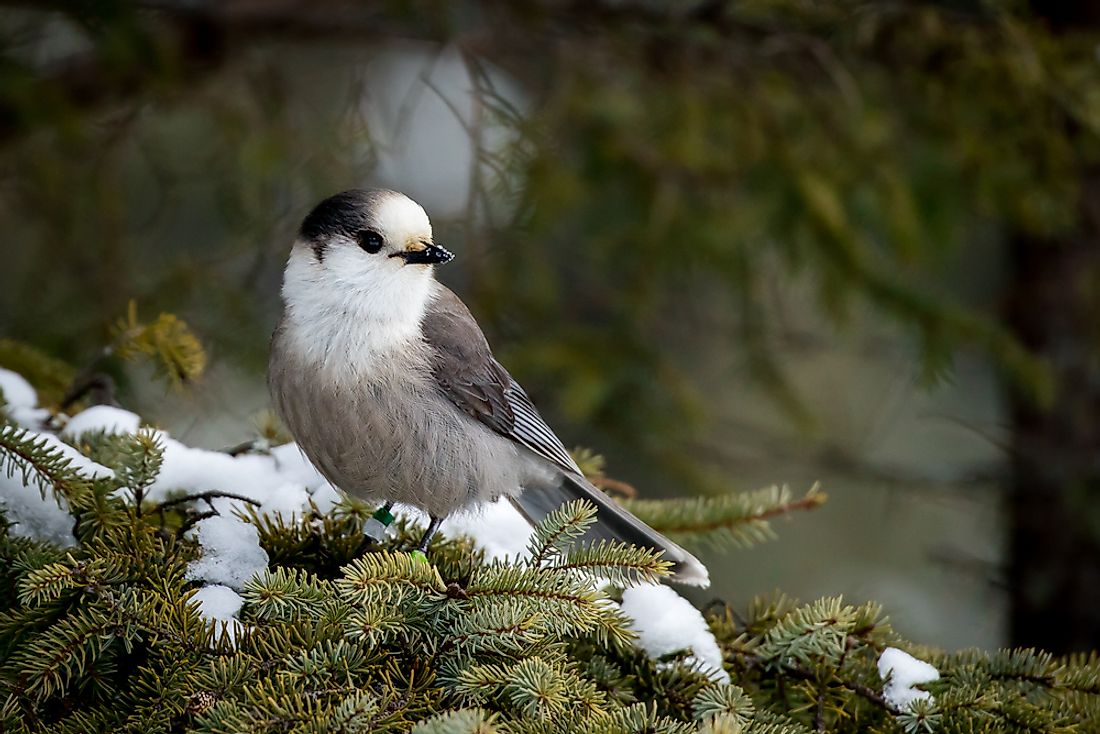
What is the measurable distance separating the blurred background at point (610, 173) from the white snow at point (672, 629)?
1467 millimetres

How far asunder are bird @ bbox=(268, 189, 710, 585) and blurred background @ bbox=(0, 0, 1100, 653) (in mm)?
915

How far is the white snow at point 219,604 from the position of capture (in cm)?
183

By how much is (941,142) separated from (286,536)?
3176 mm

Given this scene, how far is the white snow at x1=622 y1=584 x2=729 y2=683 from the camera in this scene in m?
2.02

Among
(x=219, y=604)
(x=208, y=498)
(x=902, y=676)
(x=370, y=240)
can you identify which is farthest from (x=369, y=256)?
(x=902, y=676)

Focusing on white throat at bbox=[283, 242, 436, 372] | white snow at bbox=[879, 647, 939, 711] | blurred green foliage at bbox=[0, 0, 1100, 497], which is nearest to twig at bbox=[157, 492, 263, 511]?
white throat at bbox=[283, 242, 436, 372]

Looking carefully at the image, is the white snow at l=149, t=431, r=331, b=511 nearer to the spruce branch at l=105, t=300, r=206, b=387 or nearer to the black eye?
the spruce branch at l=105, t=300, r=206, b=387

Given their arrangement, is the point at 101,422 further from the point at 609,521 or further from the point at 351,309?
the point at 609,521

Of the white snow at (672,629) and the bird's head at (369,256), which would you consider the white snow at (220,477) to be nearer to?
the bird's head at (369,256)

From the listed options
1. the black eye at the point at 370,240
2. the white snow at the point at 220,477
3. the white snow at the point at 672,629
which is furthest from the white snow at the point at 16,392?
the white snow at the point at 672,629

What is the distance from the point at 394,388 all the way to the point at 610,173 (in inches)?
74.3

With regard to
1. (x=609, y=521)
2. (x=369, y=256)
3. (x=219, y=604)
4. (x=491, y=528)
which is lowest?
(x=219, y=604)

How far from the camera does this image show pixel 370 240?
2664 millimetres

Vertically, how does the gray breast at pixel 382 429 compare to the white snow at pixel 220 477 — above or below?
above
